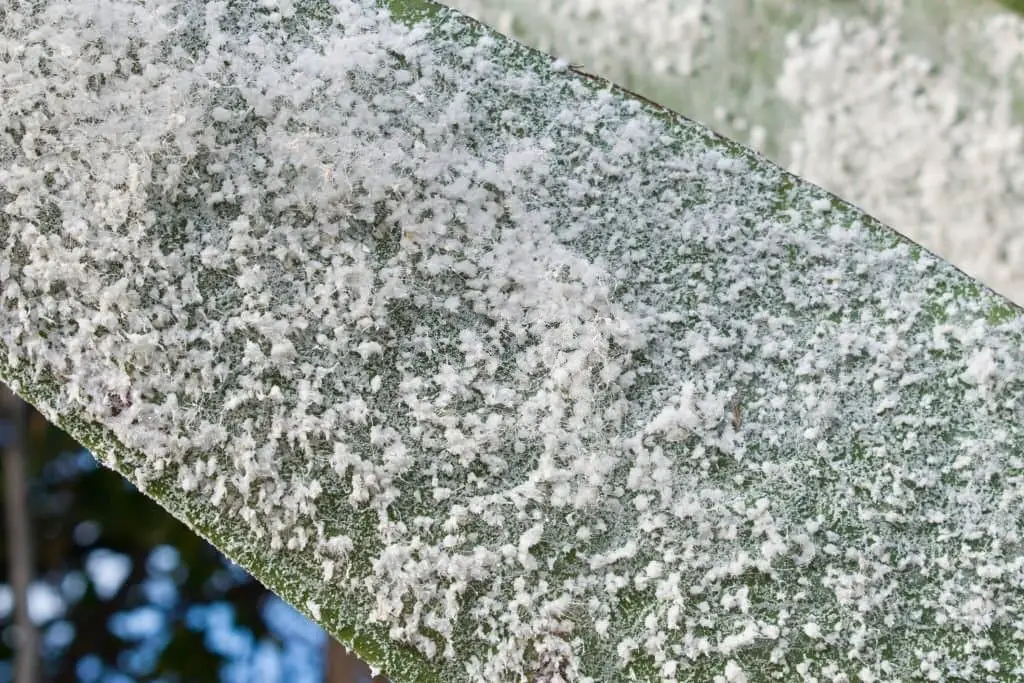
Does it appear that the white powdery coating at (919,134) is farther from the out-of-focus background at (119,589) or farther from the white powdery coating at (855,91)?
the out-of-focus background at (119,589)

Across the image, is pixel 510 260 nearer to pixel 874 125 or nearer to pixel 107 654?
pixel 874 125

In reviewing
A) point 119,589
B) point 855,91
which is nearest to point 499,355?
point 855,91

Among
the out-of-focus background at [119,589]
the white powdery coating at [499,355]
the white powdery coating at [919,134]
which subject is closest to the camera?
the white powdery coating at [499,355]

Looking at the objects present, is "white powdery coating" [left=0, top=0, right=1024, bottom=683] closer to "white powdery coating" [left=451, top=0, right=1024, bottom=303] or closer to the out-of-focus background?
"white powdery coating" [left=451, top=0, right=1024, bottom=303]

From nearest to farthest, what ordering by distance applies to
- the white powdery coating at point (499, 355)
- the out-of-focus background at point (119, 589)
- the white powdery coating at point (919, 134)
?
the white powdery coating at point (499, 355) < the white powdery coating at point (919, 134) < the out-of-focus background at point (119, 589)

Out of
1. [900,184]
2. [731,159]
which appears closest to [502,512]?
[731,159]

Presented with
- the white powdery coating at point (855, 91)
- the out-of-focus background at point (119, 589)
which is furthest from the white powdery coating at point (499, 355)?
the out-of-focus background at point (119, 589)

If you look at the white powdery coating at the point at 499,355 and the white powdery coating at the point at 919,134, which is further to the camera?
the white powdery coating at the point at 919,134

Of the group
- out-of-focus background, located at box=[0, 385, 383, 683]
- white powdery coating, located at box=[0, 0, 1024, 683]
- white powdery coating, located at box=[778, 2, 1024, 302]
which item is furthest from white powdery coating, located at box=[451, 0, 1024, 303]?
out-of-focus background, located at box=[0, 385, 383, 683]

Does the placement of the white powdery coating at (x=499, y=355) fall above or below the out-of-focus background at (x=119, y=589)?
above

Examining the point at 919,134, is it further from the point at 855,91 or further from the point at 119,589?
the point at 119,589
